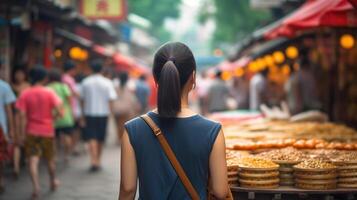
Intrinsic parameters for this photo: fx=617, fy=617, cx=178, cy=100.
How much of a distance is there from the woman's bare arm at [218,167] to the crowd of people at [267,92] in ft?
37.1

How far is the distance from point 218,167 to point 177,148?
10.7 inches

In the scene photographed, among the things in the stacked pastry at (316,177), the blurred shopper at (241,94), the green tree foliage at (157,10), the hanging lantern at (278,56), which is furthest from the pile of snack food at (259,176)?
the green tree foliage at (157,10)

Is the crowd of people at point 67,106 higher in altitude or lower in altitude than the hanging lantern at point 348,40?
lower

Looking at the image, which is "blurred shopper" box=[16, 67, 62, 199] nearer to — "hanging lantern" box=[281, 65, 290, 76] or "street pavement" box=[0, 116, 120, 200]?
"street pavement" box=[0, 116, 120, 200]

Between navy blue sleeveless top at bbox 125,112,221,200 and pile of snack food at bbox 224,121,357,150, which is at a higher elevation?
navy blue sleeveless top at bbox 125,112,221,200

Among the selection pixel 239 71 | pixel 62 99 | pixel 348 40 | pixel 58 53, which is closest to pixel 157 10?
pixel 239 71

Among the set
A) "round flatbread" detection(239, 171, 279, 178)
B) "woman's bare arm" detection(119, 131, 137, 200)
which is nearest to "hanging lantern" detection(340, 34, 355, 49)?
"round flatbread" detection(239, 171, 279, 178)

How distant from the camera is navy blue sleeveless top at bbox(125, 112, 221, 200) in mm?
3688

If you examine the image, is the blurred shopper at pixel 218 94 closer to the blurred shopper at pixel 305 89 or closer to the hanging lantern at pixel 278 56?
the hanging lantern at pixel 278 56

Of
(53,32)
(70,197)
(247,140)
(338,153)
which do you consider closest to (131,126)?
(338,153)

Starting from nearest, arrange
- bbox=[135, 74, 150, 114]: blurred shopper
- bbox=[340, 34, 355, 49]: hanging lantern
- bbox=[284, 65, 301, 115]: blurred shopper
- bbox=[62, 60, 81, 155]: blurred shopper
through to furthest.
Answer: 1. bbox=[340, 34, 355, 49]: hanging lantern
2. bbox=[62, 60, 81, 155]: blurred shopper
3. bbox=[284, 65, 301, 115]: blurred shopper
4. bbox=[135, 74, 150, 114]: blurred shopper

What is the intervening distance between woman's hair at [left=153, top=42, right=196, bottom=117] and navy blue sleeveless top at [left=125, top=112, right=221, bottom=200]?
0.44ft

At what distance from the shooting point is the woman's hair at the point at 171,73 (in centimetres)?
356

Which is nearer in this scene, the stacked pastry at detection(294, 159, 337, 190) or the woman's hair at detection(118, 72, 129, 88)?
the stacked pastry at detection(294, 159, 337, 190)
